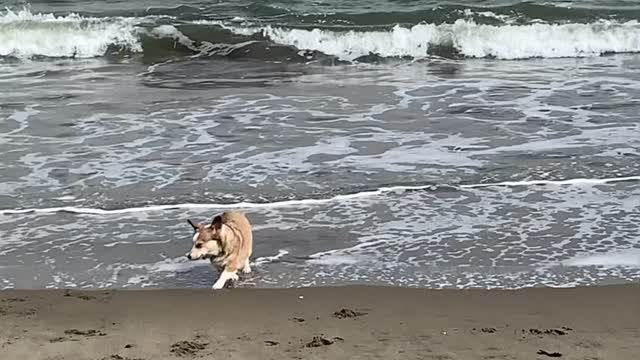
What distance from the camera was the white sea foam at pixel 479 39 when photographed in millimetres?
15539

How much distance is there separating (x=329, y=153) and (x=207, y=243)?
310cm

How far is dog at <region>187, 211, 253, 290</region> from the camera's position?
5352mm

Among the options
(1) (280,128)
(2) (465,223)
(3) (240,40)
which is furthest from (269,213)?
(3) (240,40)

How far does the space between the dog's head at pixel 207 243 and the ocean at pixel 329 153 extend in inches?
7.9

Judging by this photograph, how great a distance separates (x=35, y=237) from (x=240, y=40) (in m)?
10.6

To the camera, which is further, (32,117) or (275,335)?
(32,117)

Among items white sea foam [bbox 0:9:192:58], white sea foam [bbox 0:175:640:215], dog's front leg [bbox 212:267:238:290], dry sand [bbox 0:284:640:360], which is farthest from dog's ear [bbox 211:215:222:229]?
white sea foam [bbox 0:9:192:58]

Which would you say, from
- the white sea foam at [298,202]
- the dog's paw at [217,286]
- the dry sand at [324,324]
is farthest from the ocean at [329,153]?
the dry sand at [324,324]

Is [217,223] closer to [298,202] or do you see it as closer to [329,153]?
[298,202]

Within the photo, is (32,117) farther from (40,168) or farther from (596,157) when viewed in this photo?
(596,157)

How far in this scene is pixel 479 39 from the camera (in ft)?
52.7

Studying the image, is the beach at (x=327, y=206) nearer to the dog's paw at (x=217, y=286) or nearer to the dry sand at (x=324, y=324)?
the dry sand at (x=324, y=324)

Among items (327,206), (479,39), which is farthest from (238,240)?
(479,39)

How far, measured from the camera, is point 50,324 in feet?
14.9
